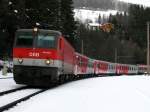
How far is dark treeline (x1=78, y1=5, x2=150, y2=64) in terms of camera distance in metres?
124

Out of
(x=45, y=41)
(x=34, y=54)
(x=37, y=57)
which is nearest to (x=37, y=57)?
(x=37, y=57)

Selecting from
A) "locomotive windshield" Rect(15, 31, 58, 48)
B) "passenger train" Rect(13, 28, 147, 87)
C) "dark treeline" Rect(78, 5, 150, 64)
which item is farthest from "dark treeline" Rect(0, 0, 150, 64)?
"passenger train" Rect(13, 28, 147, 87)

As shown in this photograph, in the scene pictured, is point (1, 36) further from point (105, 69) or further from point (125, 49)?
point (125, 49)

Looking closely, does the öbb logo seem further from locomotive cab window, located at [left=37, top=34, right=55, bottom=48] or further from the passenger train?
locomotive cab window, located at [left=37, top=34, right=55, bottom=48]

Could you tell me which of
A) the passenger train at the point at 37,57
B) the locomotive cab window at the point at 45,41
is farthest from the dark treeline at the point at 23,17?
the locomotive cab window at the point at 45,41

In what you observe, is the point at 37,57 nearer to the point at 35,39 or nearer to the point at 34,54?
the point at 34,54

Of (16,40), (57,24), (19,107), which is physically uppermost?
(57,24)

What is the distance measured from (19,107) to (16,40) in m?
11.2

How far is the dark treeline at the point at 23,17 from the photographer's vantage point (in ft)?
189

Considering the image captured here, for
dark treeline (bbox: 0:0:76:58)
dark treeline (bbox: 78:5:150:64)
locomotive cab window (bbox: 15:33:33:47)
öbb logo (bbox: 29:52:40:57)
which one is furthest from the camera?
dark treeline (bbox: 78:5:150:64)

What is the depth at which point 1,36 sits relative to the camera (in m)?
54.9

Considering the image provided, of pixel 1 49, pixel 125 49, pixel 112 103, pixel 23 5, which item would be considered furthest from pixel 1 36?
pixel 125 49

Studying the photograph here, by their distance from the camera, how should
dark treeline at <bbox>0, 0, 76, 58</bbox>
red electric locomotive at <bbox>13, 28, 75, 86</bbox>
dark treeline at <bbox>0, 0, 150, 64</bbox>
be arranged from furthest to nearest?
1. dark treeline at <bbox>0, 0, 150, 64</bbox>
2. dark treeline at <bbox>0, 0, 76, 58</bbox>
3. red electric locomotive at <bbox>13, 28, 75, 86</bbox>

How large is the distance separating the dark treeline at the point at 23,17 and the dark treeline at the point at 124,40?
48110mm
